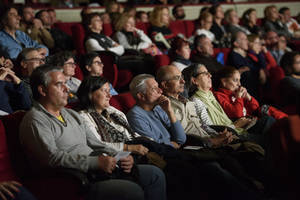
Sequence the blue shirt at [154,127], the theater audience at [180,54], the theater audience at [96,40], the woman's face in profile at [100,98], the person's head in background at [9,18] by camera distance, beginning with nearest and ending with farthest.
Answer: the woman's face in profile at [100,98], the blue shirt at [154,127], the person's head in background at [9,18], the theater audience at [180,54], the theater audience at [96,40]

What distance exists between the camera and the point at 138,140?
2.32 meters

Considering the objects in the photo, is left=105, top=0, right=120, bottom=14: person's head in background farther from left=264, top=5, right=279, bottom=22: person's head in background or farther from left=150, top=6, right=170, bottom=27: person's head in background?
left=264, top=5, right=279, bottom=22: person's head in background

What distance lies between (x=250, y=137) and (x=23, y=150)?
1.48 metres

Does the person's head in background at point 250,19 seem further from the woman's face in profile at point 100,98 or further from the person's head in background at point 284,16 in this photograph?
the woman's face in profile at point 100,98

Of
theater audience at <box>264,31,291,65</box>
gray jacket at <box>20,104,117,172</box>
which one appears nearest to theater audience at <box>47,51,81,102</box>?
gray jacket at <box>20,104,117,172</box>

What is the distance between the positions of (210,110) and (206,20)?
258 centimetres

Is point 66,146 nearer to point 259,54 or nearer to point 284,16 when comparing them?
point 259,54

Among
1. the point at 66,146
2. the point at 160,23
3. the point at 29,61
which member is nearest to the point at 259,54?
the point at 160,23

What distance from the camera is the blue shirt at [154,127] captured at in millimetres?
2492

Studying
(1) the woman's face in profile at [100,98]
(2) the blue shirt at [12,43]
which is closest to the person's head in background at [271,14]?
(2) the blue shirt at [12,43]

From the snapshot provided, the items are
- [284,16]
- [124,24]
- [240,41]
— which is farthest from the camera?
[284,16]

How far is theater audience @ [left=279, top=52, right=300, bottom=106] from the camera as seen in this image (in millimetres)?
3676

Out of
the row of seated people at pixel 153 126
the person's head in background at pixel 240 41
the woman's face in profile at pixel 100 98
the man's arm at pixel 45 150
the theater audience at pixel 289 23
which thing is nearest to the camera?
the man's arm at pixel 45 150

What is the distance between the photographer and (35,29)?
4.30m
